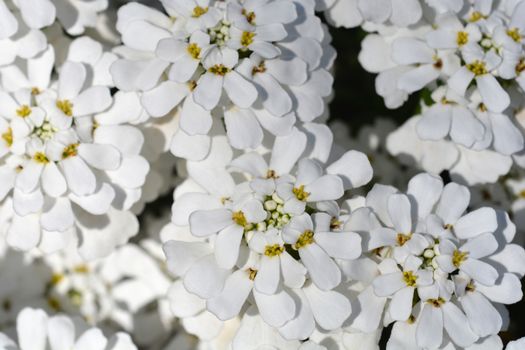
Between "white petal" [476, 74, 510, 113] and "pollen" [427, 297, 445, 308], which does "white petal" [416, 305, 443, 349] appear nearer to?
"pollen" [427, 297, 445, 308]

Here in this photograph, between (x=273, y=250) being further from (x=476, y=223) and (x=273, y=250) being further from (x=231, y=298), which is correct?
(x=476, y=223)

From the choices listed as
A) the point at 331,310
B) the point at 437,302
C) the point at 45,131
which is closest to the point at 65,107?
the point at 45,131

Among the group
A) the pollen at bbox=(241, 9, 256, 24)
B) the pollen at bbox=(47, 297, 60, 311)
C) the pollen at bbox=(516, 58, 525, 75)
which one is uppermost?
the pollen at bbox=(241, 9, 256, 24)

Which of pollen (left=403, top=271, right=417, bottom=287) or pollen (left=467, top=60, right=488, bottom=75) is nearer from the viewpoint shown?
pollen (left=403, top=271, right=417, bottom=287)

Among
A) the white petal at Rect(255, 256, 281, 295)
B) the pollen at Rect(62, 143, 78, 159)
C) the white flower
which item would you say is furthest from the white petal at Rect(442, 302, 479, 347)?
the pollen at Rect(62, 143, 78, 159)

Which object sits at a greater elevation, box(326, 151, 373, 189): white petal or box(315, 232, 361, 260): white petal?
box(326, 151, 373, 189): white petal

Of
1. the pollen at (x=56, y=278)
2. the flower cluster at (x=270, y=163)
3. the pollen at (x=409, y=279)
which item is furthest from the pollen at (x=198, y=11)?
the pollen at (x=56, y=278)

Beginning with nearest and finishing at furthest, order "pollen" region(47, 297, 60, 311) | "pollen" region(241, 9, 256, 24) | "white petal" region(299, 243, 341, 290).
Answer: "white petal" region(299, 243, 341, 290) → "pollen" region(241, 9, 256, 24) → "pollen" region(47, 297, 60, 311)

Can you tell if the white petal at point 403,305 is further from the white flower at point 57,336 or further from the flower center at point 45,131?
the flower center at point 45,131
